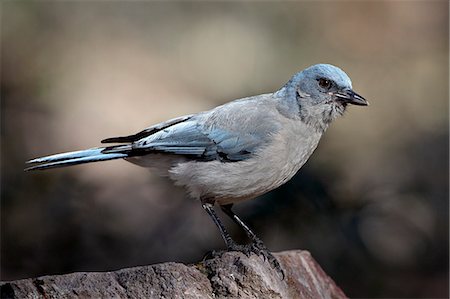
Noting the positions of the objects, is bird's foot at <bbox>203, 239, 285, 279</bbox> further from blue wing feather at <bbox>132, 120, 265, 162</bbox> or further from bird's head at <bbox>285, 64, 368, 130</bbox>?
bird's head at <bbox>285, 64, 368, 130</bbox>

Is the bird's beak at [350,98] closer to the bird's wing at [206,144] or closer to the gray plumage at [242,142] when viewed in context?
the gray plumage at [242,142]

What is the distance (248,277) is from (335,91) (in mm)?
1387

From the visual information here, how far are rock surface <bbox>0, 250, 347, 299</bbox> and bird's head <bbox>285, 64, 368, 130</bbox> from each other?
1.04m

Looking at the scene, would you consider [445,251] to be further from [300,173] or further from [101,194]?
[101,194]

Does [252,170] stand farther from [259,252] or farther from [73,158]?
[73,158]

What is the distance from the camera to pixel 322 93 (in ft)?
17.4

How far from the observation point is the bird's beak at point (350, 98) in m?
5.18

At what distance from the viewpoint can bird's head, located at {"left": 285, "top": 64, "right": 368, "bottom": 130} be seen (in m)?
5.27

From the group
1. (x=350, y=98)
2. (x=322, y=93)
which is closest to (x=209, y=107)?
(x=322, y=93)

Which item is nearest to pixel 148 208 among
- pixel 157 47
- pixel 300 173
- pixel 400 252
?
pixel 300 173

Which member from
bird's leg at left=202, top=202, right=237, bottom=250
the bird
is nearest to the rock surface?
bird's leg at left=202, top=202, right=237, bottom=250

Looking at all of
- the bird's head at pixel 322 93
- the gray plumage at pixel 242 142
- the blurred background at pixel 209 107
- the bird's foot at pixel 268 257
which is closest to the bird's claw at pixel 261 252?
the bird's foot at pixel 268 257

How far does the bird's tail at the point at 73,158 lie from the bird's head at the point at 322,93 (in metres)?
1.17

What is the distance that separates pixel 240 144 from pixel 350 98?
2.40 feet
